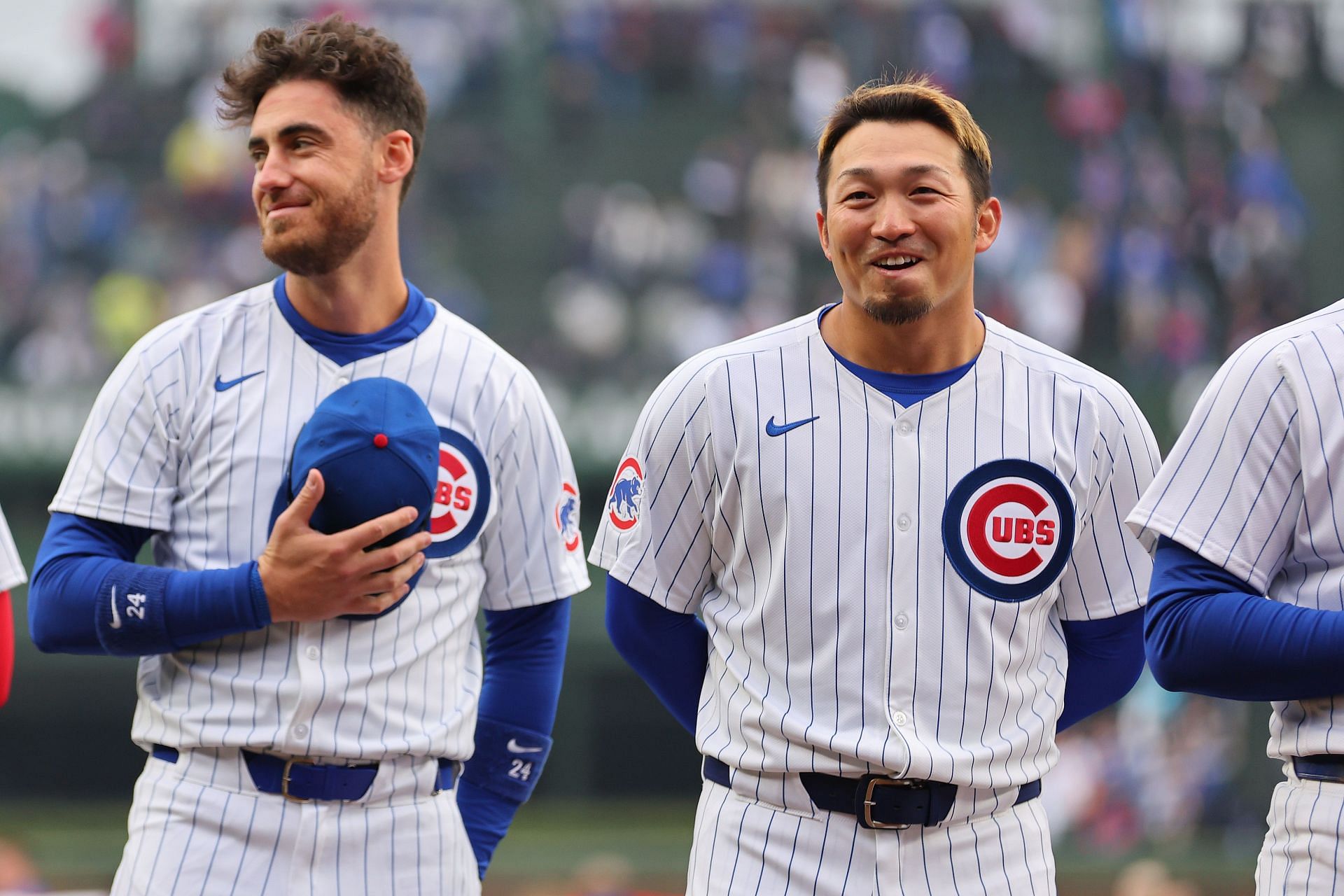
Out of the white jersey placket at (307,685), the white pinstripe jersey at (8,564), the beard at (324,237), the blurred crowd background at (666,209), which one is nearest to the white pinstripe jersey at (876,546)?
the white jersey placket at (307,685)

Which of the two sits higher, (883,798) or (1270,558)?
(1270,558)

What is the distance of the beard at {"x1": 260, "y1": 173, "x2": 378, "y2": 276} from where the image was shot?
2.62m

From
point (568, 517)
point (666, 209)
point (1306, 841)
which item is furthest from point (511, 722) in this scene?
point (666, 209)

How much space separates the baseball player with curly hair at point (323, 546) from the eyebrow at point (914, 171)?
0.71 metres

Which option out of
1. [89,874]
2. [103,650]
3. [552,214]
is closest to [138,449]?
[103,650]

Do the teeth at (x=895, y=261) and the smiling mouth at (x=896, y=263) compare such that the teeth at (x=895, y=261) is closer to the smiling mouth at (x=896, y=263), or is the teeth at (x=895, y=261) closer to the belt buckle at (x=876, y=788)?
→ the smiling mouth at (x=896, y=263)

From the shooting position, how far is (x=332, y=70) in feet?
8.85

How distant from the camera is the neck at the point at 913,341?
7.95 ft

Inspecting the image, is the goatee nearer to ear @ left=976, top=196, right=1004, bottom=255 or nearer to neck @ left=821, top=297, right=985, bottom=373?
neck @ left=821, top=297, right=985, bottom=373

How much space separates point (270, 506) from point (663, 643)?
633 millimetres

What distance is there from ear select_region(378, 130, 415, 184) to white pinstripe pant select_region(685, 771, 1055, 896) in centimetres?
116

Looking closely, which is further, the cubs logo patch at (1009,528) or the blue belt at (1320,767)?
the cubs logo patch at (1009,528)

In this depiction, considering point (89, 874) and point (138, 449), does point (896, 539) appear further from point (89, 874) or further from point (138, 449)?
point (89, 874)

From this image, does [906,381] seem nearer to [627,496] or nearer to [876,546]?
[876,546]
